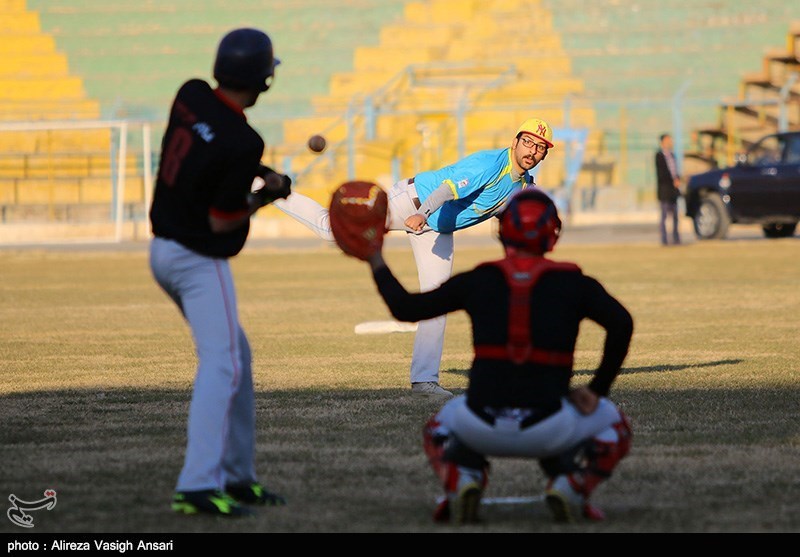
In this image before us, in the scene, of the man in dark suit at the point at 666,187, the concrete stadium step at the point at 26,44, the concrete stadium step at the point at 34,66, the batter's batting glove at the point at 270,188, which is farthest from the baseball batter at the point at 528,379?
the concrete stadium step at the point at 26,44

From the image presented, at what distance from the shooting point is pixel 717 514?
6109 mm

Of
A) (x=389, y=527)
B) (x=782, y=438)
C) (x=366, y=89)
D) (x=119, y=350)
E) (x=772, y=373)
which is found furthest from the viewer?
(x=366, y=89)

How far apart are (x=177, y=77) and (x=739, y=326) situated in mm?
30583

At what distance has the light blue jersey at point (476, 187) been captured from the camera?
10.4 meters

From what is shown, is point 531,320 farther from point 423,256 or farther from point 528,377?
point 423,256

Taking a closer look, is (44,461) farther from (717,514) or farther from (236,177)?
(717,514)

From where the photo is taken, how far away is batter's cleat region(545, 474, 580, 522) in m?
5.88

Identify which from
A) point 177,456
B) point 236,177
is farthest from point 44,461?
point 236,177

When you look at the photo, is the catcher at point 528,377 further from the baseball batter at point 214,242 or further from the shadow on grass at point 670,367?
the shadow on grass at point 670,367

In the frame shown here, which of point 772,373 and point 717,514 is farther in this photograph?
point 772,373

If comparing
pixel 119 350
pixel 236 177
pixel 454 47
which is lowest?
pixel 119 350

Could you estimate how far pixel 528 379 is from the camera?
5.93m

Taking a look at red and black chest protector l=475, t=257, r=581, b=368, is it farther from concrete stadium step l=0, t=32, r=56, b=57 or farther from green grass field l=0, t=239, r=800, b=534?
concrete stadium step l=0, t=32, r=56, b=57

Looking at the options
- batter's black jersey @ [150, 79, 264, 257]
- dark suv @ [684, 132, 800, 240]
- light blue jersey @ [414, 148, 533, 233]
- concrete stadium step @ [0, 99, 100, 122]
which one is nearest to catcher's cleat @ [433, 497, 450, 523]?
batter's black jersey @ [150, 79, 264, 257]
